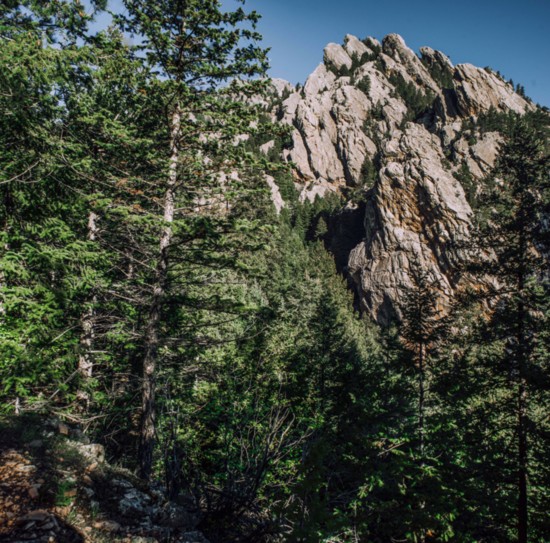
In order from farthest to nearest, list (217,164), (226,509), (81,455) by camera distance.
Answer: (217,164) < (81,455) < (226,509)

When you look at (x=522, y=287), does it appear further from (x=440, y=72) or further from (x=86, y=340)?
(x=440, y=72)

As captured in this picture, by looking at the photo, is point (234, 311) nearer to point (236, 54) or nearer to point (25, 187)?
point (25, 187)

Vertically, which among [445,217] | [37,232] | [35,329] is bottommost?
[35,329]

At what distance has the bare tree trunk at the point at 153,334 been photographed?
690 centimetres

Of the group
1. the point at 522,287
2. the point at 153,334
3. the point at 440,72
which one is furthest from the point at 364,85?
the point at 153,334

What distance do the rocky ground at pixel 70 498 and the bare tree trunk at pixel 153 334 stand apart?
1.14 metres

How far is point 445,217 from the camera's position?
4803 centimetres

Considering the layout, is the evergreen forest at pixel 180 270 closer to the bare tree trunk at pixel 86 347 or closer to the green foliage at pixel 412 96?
the bare tree trunk at pixel 86 347

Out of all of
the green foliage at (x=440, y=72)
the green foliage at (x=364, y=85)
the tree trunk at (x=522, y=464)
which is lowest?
the tree trunk at (x=522, y=464)

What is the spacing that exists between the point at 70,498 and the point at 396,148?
62.2m

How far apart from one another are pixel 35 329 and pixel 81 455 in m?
2.90

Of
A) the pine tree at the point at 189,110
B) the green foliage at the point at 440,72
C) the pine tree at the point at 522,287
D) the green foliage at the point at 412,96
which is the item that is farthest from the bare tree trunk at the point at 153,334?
the green foliage at the point at 440,72

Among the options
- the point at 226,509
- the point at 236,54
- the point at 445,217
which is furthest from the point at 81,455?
the point at 445,217

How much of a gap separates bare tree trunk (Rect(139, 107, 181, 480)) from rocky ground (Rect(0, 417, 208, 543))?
44.8 inches
